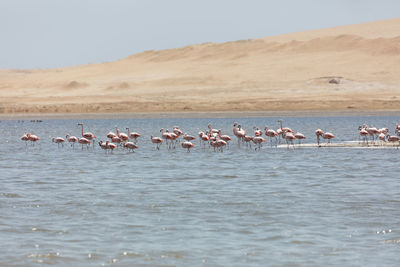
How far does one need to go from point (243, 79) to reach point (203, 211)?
8221cm

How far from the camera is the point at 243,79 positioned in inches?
3807

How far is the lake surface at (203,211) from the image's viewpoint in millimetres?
11547

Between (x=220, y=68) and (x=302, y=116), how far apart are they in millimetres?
50414

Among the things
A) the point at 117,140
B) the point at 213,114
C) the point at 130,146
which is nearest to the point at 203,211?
the point at 130,146

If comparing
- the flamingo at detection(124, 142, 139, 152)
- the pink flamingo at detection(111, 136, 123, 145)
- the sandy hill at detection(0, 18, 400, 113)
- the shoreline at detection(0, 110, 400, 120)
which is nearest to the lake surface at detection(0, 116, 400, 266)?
the flamingo at detection(124, 142, 139, 152)

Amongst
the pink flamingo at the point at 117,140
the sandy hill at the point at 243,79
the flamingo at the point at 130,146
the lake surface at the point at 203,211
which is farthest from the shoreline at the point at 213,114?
the lake surface at the point at 203,211

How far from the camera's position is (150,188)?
744 inches

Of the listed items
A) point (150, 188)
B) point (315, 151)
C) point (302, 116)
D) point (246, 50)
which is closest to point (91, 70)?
point (246, 50)

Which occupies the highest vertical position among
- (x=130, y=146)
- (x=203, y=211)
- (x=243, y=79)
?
(x=243, y=79)

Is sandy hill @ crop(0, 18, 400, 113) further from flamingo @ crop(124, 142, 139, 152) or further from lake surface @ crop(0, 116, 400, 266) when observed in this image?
lake surface @ crop(0, 116, 400, 266)

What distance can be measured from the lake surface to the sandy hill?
41.1 metres

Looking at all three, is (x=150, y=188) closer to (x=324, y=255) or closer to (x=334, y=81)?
(x=324, y=255)

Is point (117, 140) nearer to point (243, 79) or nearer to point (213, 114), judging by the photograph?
point (213, 114)

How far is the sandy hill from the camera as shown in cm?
6981
